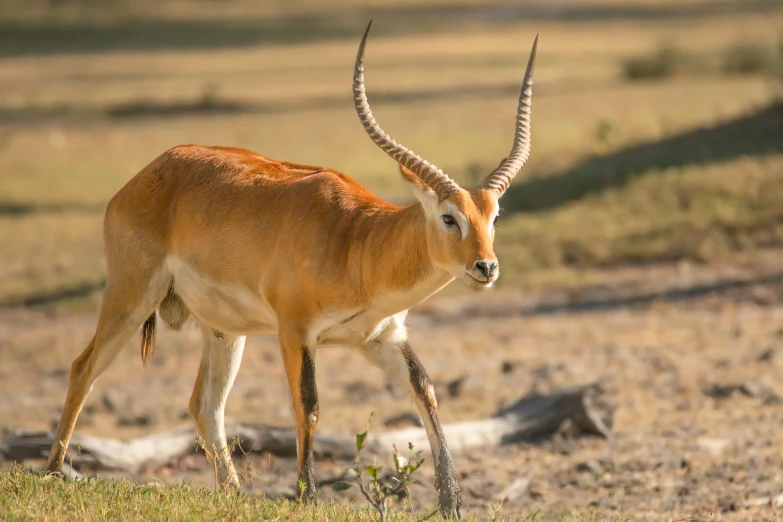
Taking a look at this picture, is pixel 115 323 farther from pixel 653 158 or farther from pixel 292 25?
pixel 292 25

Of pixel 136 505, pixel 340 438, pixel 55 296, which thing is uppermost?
pixel 136 505

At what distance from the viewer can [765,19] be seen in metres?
50.5

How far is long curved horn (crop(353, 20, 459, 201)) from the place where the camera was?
21.8 ft

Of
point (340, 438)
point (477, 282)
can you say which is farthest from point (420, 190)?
point (340, 438)

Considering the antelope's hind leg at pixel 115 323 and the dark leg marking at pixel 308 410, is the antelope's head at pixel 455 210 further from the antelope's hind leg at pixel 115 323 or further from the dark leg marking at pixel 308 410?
the antelope's hind leg at pixel 115 323

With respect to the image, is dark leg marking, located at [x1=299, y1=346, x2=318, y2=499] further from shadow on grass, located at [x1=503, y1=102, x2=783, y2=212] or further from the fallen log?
shadow on grass, located at [x1=503, y1=102, x2=783, y2=212]

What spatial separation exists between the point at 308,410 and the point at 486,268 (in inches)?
54.9

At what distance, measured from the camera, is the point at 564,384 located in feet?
36.8

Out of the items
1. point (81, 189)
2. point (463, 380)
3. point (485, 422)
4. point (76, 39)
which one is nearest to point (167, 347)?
point (463, 380)

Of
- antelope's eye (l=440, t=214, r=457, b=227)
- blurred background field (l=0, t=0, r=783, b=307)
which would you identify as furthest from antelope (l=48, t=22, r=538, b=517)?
blurred background field (l=0, t=0, r=783, b=307)

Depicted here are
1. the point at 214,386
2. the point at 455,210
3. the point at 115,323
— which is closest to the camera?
the point at 455,210

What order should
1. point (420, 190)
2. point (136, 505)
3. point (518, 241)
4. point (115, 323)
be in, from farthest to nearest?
1. point (518, 241)
2. point (115, 323)
3. point (420, 190)
4. point (136, 505)

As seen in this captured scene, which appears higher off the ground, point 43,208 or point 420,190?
point 420,190

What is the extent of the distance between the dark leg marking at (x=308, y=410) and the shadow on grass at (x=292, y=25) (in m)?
37.5
